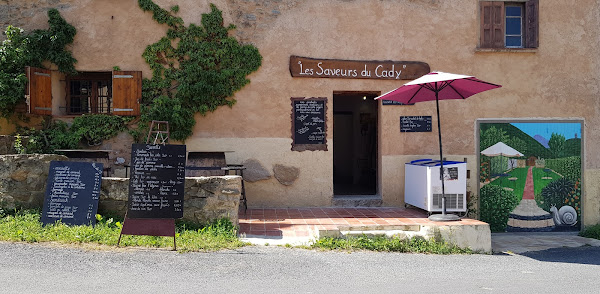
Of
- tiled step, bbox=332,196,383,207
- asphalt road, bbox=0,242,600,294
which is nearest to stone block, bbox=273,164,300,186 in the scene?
tiled step, bbox=332,196,383,207

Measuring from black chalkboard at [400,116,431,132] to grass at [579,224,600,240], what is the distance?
12.9 ft

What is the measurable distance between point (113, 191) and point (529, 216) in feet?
26.9

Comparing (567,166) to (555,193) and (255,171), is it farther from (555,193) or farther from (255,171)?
(255,171)

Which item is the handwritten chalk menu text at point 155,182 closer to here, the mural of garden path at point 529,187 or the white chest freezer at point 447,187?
the white chest freezer at point 447,187

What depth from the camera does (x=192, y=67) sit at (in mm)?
9141

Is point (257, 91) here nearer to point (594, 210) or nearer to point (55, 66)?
point (55, 66)

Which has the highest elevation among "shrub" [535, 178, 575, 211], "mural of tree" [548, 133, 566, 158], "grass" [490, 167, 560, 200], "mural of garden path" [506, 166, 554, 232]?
"mural of tree" [548, 133, 566, 158]

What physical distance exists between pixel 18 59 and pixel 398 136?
754cm

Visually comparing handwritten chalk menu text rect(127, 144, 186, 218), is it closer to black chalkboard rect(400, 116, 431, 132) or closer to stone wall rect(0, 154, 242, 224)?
stone wall rect(0, 154, 242, 224)

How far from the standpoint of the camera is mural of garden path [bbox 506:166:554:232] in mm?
9812

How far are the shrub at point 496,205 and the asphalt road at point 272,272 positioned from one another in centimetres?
329

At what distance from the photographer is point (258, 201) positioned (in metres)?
9.38

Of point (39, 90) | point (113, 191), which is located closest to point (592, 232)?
point (113, 191)

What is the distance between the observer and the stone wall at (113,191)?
6.84 metres
